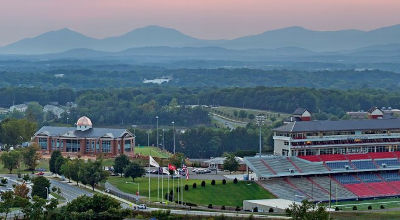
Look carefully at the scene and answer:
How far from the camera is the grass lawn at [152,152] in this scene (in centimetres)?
12719

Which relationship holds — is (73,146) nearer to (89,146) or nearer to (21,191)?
(89,146)

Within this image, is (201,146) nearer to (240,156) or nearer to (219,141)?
(219,141)

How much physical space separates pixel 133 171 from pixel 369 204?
23103mm

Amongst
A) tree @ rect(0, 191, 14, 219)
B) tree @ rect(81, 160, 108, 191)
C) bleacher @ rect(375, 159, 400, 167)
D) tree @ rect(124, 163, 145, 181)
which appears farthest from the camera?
bleacher @ rect(375, 159, 400, 167)

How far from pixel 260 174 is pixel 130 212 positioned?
86.4 ft

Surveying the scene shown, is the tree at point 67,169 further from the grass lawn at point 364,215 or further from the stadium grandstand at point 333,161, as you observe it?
the grass lawn at point 364,215

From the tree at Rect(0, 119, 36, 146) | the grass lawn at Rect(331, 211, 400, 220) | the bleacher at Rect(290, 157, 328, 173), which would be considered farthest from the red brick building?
the grass lawn at Rect(331, 211, 400, 220)

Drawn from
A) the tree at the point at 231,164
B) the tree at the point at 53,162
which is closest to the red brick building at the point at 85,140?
the tree at the point at 53,162

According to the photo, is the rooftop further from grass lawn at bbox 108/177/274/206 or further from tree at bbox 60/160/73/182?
tree at bbox 60/160/73/182

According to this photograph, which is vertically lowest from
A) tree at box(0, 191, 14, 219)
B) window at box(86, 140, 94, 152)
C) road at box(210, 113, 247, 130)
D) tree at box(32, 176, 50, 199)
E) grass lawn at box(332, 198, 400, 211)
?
road at box(210, 113, 247, 130)

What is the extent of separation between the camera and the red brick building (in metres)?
123

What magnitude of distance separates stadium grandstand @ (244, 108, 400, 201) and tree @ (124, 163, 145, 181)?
35.1ft

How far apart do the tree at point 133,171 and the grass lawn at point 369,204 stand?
19407 millimetres

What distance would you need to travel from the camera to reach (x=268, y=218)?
79.6 metres
